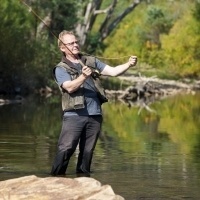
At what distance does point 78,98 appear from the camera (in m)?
10.8

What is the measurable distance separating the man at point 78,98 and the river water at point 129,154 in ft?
1.71

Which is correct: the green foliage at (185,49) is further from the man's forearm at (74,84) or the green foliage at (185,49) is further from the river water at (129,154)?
the man's forearm at (74,84)

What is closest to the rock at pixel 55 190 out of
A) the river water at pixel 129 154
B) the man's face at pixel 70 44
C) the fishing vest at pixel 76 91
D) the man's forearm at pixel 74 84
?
the river water at pixel 129 154

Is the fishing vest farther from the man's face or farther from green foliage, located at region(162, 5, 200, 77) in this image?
green foliage, located at region(162, 5, 200, 77)

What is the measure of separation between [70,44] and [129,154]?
15.6ft

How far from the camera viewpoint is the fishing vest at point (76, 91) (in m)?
10.8

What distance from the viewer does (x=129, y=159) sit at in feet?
46.6

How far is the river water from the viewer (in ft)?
35.8

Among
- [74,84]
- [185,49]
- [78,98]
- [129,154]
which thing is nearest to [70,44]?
[74,84]

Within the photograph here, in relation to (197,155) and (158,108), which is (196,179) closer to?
(197,155)

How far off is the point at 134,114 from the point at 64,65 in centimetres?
1998

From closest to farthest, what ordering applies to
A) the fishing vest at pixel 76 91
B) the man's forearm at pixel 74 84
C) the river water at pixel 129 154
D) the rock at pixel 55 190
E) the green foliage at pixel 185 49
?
1. the rock at pixel 55 190
2. the man's forearm at pixel 74 84
3. the fishing vest at pixel 76 91
4. the river water at pixel 129 154
5. the green foliage at pixel 185 49

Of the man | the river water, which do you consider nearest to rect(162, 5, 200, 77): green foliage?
the river water

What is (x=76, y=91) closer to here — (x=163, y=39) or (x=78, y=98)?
(x=78, y=98)
